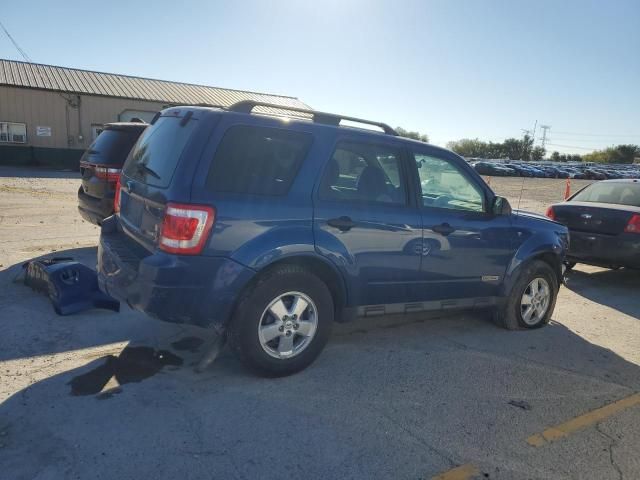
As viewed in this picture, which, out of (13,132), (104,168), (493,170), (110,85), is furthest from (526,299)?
(493,170)

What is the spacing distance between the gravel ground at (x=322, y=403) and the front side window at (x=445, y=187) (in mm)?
1348

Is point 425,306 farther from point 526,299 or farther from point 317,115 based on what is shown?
point 317,115

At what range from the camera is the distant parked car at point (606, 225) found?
7.22m

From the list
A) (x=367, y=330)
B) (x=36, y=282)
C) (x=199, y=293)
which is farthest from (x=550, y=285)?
(x=36, y=282)

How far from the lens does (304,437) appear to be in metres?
3.04

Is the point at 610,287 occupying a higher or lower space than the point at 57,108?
lower

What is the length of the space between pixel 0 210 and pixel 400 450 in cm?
1054

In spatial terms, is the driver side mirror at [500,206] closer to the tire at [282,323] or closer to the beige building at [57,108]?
the tire at [282,323]

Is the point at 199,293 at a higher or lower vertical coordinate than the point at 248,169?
lower

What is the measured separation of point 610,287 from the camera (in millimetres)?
7723

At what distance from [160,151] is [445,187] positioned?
8.32 ft

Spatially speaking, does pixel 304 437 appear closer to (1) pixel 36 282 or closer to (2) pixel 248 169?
(2) pixel 248 169

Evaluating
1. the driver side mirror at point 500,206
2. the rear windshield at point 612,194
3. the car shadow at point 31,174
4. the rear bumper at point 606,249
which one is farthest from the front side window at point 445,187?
the car shadow at point 31,174

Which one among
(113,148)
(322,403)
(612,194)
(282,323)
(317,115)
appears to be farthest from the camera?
(612,194)
